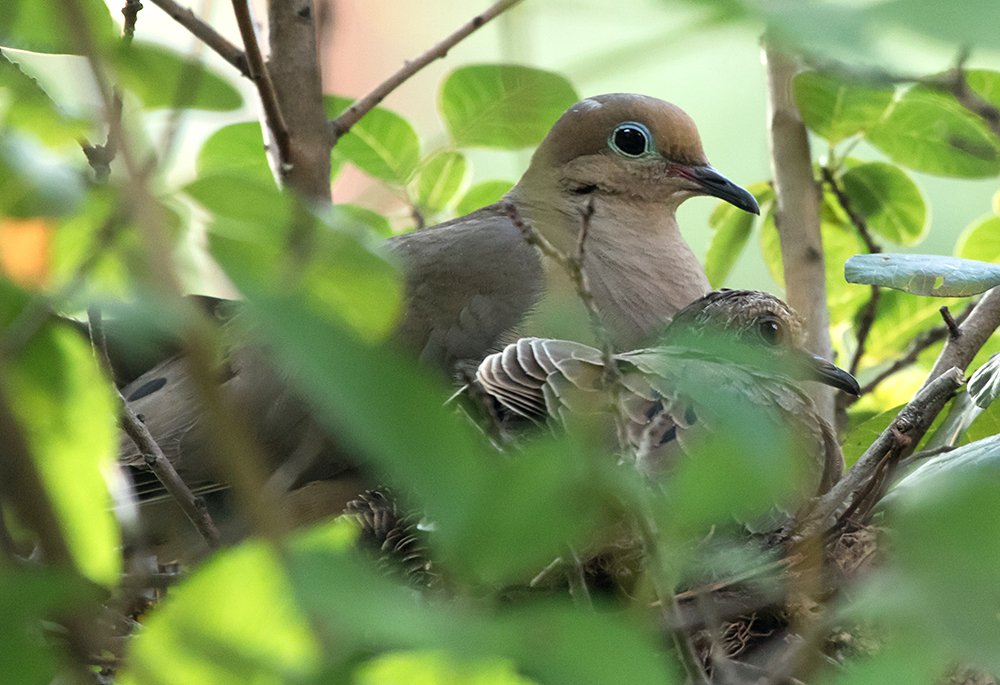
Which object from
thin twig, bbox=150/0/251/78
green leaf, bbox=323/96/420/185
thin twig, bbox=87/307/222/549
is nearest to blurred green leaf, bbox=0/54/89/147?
thin twig, bbox=87/307/222/549

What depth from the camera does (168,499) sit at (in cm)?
127

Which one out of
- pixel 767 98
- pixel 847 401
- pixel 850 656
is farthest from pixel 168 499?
pixel 767 98

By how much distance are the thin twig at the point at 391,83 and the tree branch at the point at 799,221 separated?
0.49 meters

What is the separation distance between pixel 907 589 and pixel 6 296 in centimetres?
29

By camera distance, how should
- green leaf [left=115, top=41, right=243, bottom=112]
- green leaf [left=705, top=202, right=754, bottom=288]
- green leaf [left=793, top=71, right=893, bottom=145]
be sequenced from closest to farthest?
1. green leaf [left=115, top=41, right=243, bottom=112]
2. green leaf [left=793, top=71, right=893, bottom=145]
3. green leaf [left=705, top=202, right=754, bottom=288]

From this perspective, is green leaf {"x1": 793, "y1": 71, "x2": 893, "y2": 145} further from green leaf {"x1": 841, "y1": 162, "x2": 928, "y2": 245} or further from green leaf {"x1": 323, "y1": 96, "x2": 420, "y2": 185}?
green leaf {"x1": 323, "y1": 96, "x2": 420, "y2": 185}

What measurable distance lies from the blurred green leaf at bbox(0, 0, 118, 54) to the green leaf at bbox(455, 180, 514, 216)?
116cm

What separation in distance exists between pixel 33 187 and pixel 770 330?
1.09 meters

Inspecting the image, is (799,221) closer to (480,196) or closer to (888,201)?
(888,201)

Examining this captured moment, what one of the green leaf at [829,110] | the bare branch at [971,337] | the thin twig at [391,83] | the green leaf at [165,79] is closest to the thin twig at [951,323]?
the bare branch at [971,337]

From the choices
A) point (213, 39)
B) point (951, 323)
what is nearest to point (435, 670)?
point (951, 323)

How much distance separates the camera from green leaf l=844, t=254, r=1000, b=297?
861 millimetres

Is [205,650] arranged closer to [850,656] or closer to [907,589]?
[907,589]

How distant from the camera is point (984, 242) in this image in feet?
4.50
